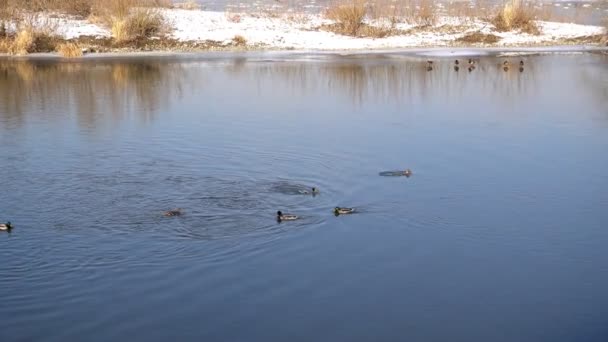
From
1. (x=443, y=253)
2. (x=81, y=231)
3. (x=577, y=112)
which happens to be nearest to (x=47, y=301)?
(x=81, y=231)

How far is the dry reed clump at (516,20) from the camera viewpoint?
124 feet

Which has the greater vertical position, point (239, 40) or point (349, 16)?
point (349, 16)

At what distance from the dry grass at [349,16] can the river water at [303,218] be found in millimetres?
14630

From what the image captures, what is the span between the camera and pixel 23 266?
32.7ft

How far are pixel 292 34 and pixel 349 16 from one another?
2629 millimetres

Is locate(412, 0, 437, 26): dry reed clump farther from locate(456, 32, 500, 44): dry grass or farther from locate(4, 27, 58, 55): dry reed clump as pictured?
locate(4, 27, 58, 55): dry reed clump

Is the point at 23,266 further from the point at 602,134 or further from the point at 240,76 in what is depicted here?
the point at 240,76

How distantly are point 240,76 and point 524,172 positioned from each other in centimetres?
1330

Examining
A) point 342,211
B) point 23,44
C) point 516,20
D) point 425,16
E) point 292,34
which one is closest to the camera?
point 342,211

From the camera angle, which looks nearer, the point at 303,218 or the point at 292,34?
the point at 303,218

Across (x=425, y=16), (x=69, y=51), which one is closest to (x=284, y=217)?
(x=69, y=51)

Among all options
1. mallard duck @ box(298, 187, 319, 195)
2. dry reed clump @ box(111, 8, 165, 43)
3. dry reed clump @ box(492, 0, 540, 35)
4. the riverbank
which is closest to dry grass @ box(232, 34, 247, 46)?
the riverbank

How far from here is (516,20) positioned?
1499 inches

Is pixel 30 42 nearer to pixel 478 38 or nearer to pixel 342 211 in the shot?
pixel 478 38
